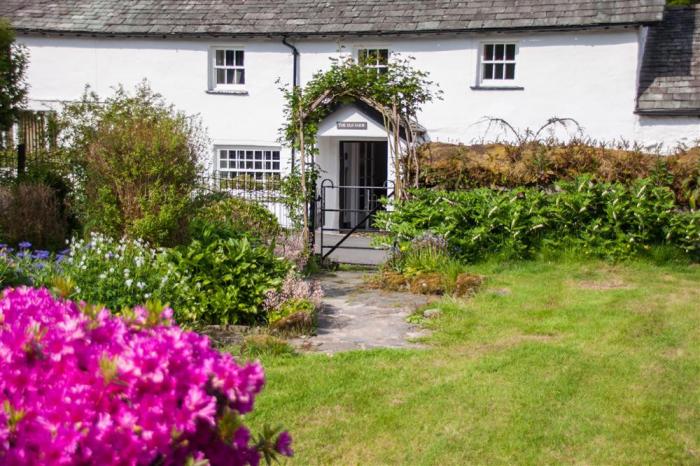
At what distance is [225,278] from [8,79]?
25.1 feet

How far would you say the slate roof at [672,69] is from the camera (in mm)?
18922

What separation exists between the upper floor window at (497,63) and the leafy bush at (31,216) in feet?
38.1

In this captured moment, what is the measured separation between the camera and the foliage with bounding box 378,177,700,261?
12.8 m

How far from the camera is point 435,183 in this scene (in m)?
14.7

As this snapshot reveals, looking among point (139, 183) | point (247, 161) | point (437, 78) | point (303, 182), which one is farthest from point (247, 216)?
point (437, 78)

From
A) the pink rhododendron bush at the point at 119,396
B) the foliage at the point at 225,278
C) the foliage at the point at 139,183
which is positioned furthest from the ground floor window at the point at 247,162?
the pink rhododendron bush at the point at 119,396

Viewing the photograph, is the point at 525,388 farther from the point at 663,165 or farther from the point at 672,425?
the point at 663,165

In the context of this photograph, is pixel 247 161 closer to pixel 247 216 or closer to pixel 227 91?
pixel 227 91

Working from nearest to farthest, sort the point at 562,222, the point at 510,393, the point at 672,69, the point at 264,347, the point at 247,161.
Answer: the point at 510,393, the point at 264,347, the point at 562,222, the point at 672,69, the point at 247,161

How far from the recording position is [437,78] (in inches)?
814

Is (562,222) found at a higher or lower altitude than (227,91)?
lower

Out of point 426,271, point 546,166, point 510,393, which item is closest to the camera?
point 510,393

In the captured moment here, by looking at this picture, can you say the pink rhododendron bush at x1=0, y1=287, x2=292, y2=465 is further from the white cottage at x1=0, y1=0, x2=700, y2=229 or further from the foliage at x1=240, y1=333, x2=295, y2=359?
the white cottage at x1=0, y1=0, x2=700, y2=229

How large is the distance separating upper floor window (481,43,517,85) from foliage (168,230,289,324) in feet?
42.0
